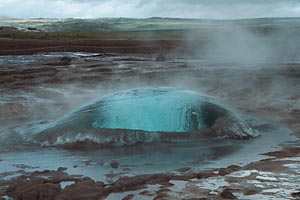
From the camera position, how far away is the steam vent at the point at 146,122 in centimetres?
634

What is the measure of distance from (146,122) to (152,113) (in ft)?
0.57

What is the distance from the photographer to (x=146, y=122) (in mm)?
6465

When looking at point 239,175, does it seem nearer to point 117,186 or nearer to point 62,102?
point 117,186

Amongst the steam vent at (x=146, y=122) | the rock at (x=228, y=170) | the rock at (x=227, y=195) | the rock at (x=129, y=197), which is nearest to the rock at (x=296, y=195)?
the rock at (x=227, y=195)

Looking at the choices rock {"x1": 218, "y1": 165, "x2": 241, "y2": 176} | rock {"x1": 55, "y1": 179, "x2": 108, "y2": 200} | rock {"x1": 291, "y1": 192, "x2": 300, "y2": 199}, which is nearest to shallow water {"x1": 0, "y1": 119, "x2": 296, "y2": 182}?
rock {"x1": 218, "y1": 165, "x2": 241, "y2": 176}

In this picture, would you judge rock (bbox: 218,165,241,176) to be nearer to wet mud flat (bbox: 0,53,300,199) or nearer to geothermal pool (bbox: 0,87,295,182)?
wet mud flat (bbox: 0,53,300,199)

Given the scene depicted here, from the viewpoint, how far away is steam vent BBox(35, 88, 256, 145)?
6336 mm

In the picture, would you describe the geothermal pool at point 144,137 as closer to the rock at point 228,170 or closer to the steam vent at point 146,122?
the steam vent at point 146,122

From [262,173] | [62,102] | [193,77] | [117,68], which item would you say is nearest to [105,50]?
[117,68]

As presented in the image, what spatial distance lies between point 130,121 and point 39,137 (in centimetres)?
126

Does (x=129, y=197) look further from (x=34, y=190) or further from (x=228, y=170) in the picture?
(x=228, y=170)

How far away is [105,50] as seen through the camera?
1117 inches

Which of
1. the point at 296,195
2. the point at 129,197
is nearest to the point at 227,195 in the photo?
the point at 296,195

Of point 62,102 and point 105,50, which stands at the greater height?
point 105,50
